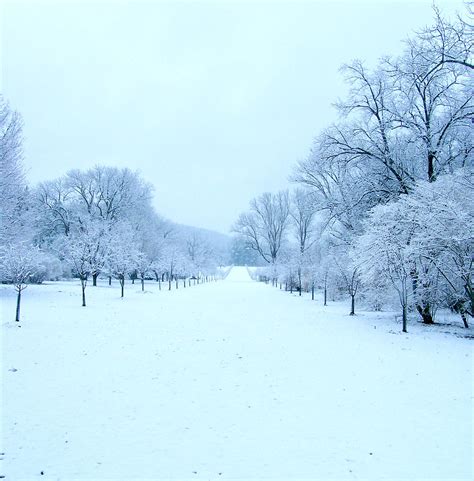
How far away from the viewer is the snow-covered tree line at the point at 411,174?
13734 mm

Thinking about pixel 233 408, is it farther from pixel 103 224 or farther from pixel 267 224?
pixel 267 224

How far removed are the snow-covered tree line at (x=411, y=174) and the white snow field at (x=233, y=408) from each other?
379cm

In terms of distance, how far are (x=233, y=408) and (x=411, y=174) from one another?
17131mm

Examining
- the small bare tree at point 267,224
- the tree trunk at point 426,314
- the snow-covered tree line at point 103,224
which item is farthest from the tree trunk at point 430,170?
the small bare tree at point 267,224

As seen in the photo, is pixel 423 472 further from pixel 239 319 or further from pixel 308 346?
pixel 239 319

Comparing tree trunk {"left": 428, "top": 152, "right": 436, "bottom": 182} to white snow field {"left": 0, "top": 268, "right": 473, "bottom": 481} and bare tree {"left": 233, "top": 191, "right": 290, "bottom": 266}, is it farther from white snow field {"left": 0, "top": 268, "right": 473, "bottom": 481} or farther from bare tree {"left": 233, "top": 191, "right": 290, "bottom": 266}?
bare tree {"left": 233, "top": 191, "right": 290, "bottom": 266}

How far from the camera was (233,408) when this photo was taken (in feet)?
20.9

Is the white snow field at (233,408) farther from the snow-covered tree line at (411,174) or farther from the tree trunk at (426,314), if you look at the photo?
the tree trunk at (426,314)

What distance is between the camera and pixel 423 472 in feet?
14.4

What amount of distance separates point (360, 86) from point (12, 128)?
18.8 m

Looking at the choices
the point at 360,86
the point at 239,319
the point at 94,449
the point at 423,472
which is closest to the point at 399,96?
the point at 360,86

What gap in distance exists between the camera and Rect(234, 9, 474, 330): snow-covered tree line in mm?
13734

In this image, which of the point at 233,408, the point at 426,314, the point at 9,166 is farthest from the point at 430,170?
the point at 9,166

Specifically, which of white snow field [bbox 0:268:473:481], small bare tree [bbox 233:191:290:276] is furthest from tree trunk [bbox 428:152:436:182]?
small bare tree [bbox 233:191:290:276]
